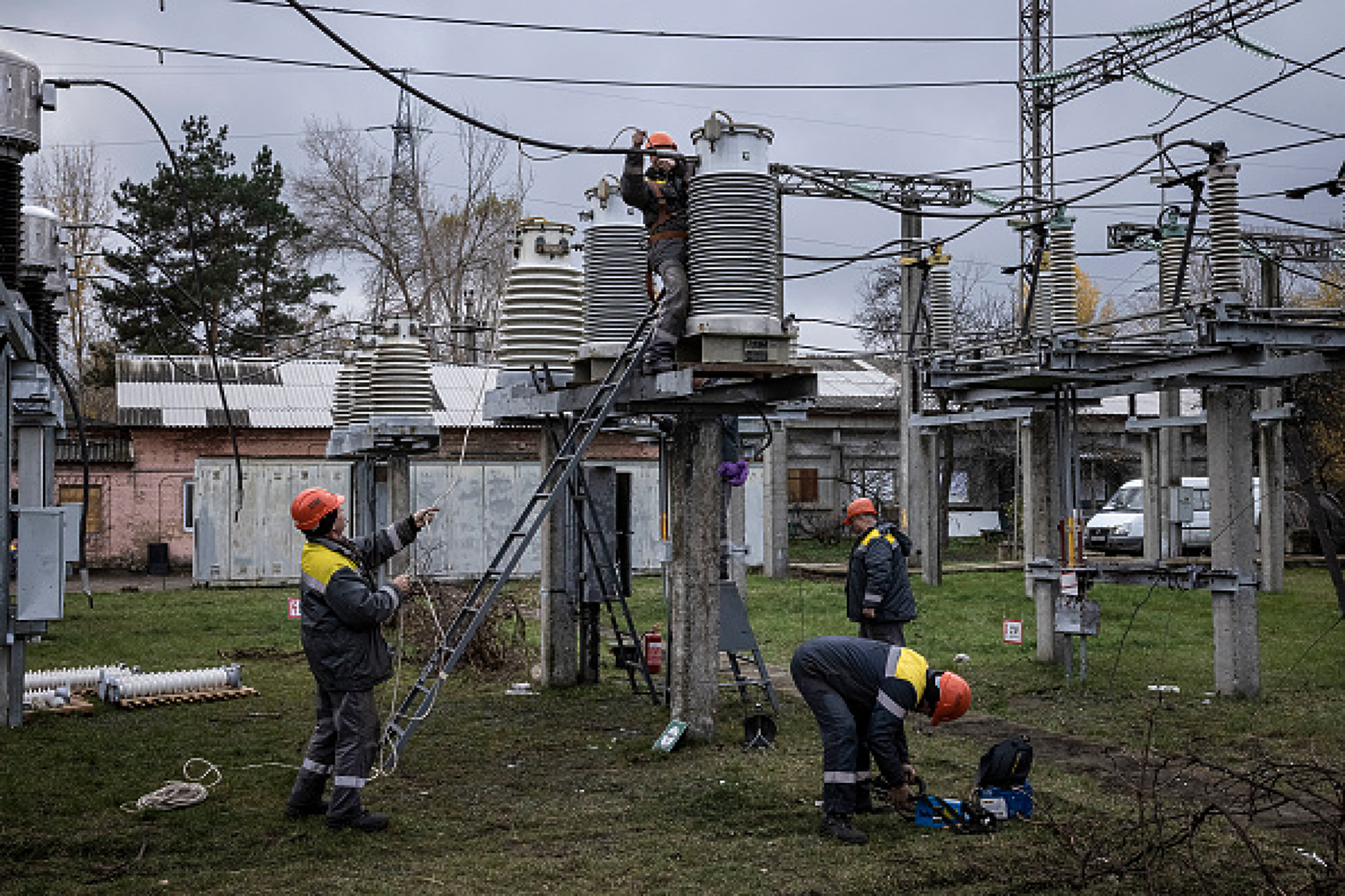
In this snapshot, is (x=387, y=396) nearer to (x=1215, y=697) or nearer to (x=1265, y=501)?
(x=1215, y=697)

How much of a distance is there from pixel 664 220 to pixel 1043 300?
5.68 metres

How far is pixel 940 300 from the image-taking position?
17.0 m

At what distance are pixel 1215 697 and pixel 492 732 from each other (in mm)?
7467

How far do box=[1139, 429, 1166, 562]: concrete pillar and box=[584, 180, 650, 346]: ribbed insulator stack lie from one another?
17161mm

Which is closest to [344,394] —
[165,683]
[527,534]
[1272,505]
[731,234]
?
[165,683]

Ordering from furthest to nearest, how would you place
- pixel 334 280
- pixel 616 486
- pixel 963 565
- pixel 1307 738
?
1. pixel 334 280
2. pixel 963 565
3. pixel 616 486
4. pixel 1307 738

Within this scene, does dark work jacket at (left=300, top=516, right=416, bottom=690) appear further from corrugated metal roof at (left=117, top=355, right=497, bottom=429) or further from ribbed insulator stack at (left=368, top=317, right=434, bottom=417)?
corrugated metal roof at (left=117, top=355, right=497, bottom=429)

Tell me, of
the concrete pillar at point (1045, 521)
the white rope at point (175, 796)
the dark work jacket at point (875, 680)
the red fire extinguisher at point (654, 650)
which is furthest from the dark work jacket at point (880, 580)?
the white rope at point (175, 796)

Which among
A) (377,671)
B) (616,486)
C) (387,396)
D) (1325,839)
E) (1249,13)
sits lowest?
(1325,839)

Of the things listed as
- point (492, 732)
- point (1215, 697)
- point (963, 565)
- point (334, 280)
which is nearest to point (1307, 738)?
point (1215, 697)

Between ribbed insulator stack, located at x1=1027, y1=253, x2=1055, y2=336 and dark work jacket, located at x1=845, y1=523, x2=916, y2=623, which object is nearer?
dark work jacket, located at x1=845, y1=523, x2=916, y2=623

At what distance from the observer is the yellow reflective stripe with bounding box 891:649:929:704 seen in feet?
27.2

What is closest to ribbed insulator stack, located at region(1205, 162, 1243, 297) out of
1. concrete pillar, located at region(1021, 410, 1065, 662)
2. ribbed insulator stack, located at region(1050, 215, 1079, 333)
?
ribbed insulator stack, located at region(1050, 215, 1079, 333)

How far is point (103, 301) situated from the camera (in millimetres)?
45188
